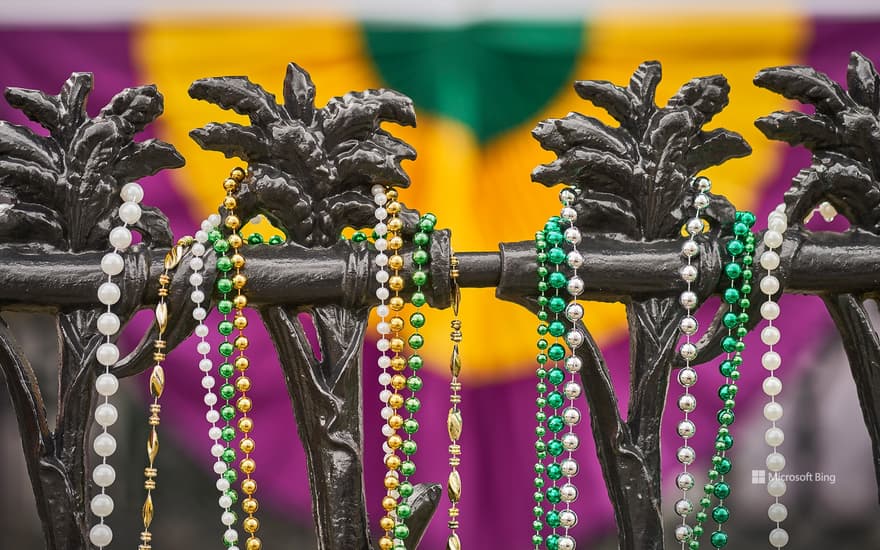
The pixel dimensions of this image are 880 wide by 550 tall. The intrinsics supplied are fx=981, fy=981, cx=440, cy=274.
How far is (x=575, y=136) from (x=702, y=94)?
4.4 inches

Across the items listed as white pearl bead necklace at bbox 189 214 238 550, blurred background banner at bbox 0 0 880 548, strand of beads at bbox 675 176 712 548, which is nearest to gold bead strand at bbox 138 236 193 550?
white pearl bead necklace at bbox 189 214 238 550

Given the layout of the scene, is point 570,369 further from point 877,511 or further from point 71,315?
point 877,511

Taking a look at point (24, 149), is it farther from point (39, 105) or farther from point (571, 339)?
point (571, 339)

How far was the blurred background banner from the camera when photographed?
1.87m

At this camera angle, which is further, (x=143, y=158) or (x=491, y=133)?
(x=491, y=133)

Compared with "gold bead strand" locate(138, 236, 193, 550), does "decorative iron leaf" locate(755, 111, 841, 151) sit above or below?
above

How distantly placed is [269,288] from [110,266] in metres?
0.12

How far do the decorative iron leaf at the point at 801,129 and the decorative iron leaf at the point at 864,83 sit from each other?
3 centimetres

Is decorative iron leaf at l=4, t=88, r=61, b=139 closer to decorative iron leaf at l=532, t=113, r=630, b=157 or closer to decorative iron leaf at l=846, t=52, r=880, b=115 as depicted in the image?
decorative iron leaf at l=532, t=113, r=630, b=157

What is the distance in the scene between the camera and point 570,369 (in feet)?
2.46

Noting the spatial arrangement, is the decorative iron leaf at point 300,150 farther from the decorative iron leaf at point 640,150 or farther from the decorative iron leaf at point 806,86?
the decorative iron leaf at point 806,86

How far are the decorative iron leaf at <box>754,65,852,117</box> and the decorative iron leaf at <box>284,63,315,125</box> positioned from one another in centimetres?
35

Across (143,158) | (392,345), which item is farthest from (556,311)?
(143,158)

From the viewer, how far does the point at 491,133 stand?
1.90m
